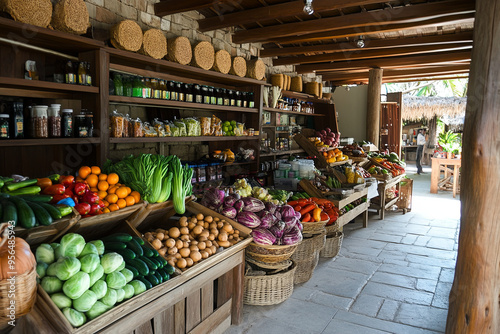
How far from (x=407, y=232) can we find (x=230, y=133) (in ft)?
10.4

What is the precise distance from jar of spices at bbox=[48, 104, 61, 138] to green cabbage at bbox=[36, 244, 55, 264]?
141 cm

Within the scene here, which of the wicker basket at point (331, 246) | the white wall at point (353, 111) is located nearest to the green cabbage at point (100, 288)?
the wicker basket at point (331, 246)

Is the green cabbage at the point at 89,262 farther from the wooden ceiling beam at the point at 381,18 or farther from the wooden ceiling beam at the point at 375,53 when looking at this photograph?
the wooden ceiling beam at the point at 375,53

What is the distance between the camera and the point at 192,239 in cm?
273

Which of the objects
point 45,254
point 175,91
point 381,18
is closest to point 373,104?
point 381,18

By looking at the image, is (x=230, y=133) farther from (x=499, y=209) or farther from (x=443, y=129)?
(x=443, y=129)

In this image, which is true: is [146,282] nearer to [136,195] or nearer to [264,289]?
[136,195]

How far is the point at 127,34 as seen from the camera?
348cm

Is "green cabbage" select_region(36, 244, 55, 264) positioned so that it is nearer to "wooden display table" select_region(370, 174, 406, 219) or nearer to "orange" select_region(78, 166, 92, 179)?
"orange" select_region(78, 166, 92, 179)

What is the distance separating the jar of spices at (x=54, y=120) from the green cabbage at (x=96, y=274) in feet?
5.18

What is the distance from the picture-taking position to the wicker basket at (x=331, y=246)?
14.4ft

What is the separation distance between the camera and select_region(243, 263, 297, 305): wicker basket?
317 centimetres

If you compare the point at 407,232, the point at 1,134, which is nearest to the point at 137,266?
the point at 1,134

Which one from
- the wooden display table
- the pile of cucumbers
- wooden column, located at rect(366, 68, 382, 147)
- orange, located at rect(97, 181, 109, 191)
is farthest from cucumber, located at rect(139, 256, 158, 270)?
wooden column, located at rect(366, 68, 382, 147)
